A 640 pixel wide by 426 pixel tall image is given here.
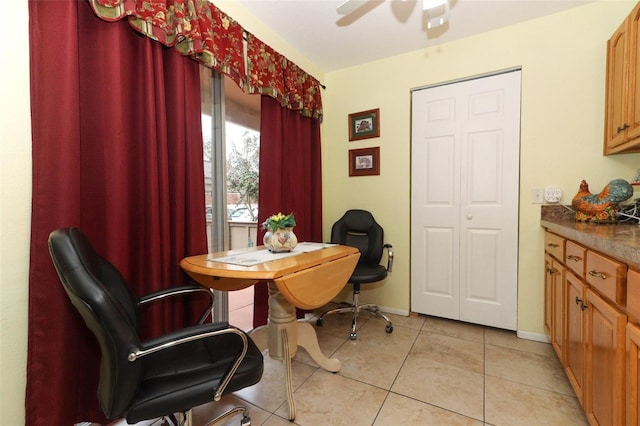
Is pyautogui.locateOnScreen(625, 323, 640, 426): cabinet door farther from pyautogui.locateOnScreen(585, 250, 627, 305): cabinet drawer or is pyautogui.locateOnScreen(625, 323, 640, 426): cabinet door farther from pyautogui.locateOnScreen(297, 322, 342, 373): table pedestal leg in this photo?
pyautogui.locateOnScreen(297, 322, 342, 373): table pedestal leg

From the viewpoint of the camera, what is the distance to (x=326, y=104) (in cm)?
304

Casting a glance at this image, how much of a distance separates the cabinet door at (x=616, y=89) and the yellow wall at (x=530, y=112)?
4.9 inches

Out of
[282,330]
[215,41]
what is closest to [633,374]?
[282,330]

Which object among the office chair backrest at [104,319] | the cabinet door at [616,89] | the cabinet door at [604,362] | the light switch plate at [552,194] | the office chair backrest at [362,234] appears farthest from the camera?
the office chair backrest at [362,234]

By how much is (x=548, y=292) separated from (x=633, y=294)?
129 cm

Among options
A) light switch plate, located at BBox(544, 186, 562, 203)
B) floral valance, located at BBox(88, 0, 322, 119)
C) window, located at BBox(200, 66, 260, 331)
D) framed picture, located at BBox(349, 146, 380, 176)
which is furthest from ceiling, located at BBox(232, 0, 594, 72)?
light switch plate, located at BBox(544, 186, 562, 203)

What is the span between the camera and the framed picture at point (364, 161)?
9.09 feet

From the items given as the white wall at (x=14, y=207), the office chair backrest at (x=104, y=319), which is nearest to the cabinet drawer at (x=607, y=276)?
the office chair backrest at (x=104, y=319)

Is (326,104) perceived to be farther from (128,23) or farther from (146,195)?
A: (146,195)

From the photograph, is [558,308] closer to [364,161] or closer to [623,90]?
[623,90]

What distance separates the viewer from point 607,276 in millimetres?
1033

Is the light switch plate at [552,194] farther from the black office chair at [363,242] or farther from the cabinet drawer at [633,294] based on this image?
the cabinet drawer at [633,294]

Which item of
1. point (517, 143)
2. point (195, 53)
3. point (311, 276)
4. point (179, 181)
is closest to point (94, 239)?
point (179, 181)

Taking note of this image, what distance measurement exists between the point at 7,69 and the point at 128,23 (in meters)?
0.54
